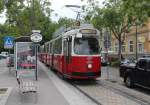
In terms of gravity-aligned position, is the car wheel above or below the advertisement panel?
below

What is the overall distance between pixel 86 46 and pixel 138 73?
4389 mm

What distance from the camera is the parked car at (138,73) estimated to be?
65.6 ft

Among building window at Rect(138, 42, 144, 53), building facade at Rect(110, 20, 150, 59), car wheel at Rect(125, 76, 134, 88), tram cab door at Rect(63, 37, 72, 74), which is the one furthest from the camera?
building window at Rect(138, 42, 144, 53)

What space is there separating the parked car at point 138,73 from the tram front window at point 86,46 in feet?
6.27

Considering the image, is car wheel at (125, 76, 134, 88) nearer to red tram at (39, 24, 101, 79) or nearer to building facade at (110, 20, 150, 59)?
red tram at (39, 24, 101, 79)

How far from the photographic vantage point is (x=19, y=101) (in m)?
16.5

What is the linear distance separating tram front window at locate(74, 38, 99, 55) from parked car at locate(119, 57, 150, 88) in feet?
6.27

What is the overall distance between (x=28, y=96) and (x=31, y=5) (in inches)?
1185

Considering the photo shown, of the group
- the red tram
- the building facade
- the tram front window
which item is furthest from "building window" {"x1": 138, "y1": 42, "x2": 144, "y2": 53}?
the tram front window

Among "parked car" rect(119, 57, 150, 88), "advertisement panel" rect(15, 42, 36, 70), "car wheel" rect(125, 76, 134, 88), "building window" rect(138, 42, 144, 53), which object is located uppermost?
"building window" rect(138, 42, 144, 53)

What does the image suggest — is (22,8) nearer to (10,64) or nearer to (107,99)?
(10,64)

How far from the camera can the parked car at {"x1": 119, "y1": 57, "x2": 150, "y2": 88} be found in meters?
20.0

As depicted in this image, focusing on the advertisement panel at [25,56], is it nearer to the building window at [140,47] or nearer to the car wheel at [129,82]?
the car wheel at [129,82]

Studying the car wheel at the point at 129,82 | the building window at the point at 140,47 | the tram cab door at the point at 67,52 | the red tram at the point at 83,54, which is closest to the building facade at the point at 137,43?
the building window at the point at 140,47
